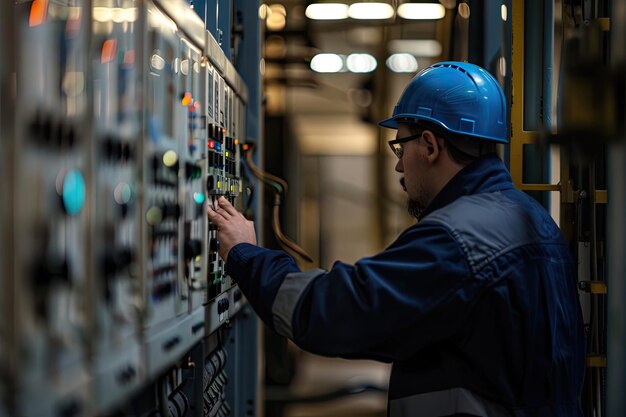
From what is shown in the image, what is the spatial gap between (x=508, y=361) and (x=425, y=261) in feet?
1.16

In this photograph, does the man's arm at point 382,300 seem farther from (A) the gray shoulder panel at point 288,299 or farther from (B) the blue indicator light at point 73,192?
(B) the blue indicator light at point 73,192

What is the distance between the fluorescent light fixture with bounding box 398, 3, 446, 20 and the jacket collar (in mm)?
4065

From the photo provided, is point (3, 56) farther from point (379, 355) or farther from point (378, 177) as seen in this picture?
point (378, 177)

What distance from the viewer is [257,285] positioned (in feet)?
6.88

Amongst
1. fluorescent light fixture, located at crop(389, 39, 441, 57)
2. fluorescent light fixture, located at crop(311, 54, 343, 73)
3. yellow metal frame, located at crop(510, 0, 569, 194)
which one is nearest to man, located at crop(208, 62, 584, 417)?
yellow metal frame, located at crop(510, 0, 569, 194)

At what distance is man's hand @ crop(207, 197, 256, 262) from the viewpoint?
88.0 inches

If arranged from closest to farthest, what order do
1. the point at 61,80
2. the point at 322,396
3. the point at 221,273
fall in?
the point at 61,80 < the point at 221,273 < the point at 322,396

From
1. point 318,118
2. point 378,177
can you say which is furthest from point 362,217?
point 318,118

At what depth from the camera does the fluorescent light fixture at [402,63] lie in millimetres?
7977

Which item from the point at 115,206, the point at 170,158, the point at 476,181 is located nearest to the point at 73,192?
the point at 115,206

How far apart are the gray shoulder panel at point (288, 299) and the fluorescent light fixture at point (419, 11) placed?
14.6 ft

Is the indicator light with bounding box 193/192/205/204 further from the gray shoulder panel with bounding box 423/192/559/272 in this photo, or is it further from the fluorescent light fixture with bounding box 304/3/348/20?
the fluorescent light fixture with bounding box 304/3/348/20

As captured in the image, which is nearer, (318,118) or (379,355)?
(379,355)

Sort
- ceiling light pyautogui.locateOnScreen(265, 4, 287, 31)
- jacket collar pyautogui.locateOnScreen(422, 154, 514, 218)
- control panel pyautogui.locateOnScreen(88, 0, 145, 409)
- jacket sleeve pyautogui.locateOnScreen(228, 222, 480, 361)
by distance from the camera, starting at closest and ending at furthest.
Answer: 1. control panel pyautogui.locateOnScreen(88, 0, 145, 409)
2. jacket sleeve pyautogui.locateOnScreen(228, 222, 480, 361)
3. jacket collar pyautogui.locateOnScreen(422, 154, 514, 218)
4. ceiling light pyautogui.locateOnScreen(265, 4, 287, 31)
